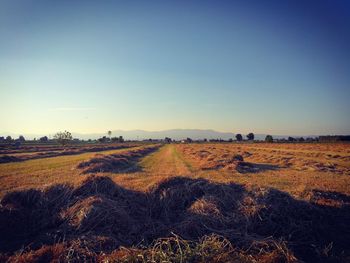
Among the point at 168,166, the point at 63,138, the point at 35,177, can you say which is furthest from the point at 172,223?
the point at 63,138

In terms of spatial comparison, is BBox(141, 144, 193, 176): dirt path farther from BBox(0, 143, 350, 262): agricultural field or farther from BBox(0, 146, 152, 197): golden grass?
BBox(0, 143, 350, 262): agricultural field

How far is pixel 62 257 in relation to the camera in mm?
6270

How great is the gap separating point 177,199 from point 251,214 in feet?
9.11

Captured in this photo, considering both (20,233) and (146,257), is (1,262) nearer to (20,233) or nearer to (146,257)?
(20,233)

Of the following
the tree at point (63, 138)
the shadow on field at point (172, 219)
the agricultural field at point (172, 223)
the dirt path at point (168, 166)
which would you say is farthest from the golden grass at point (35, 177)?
the tree at point (63, 138)

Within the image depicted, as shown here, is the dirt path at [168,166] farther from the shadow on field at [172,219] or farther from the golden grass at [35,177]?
the shadow on field at [172,219]

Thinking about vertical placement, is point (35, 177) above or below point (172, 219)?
above

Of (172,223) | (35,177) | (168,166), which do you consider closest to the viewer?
(172,223)

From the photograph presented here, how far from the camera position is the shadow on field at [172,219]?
7227mm

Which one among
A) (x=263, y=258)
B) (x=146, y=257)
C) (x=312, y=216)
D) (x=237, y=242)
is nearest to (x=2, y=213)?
(x=146, y=257)

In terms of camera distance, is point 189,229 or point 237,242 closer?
point 237,242

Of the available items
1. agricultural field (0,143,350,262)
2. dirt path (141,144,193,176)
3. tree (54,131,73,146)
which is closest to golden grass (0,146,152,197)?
agricultural field (0,143,350,262)

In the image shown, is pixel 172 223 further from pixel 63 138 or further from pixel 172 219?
pixel 63 138

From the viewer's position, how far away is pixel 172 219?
9.02m
